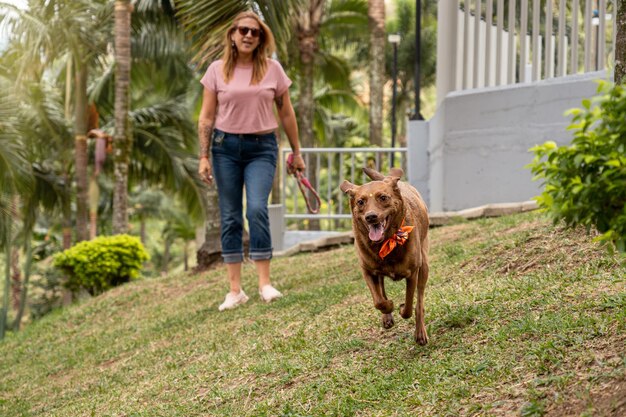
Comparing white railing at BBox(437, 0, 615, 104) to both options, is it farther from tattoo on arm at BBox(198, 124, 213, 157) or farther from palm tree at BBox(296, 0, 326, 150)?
palm tree at BBox(296, 0, 326, 150)

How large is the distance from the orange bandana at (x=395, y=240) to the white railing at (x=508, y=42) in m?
6.18

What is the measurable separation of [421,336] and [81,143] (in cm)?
2054

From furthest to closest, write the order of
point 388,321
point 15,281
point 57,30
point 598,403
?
point 15,281
point 57,30
point 388,321
point 598,403

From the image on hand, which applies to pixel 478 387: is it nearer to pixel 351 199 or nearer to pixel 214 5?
pixel 351 199

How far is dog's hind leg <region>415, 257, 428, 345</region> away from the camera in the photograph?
536 cm

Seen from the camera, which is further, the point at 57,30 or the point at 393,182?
the point at 57,30

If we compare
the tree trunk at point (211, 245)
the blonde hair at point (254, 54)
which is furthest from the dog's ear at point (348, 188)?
the tree trunk at point (211, 245)

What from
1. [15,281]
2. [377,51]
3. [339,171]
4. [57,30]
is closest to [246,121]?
[339,171]

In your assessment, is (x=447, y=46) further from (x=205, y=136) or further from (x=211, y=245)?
(x=205, y=136)

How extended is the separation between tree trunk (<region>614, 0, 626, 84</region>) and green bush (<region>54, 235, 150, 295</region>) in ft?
37.8

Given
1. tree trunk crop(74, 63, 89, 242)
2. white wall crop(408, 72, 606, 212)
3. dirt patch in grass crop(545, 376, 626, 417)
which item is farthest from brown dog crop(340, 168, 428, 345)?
tree trunk crop(74, 63, 89, 242)

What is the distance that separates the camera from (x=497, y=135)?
1168 centimetres

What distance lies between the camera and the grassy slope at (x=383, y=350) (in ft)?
15.1

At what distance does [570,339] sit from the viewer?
482 cm
